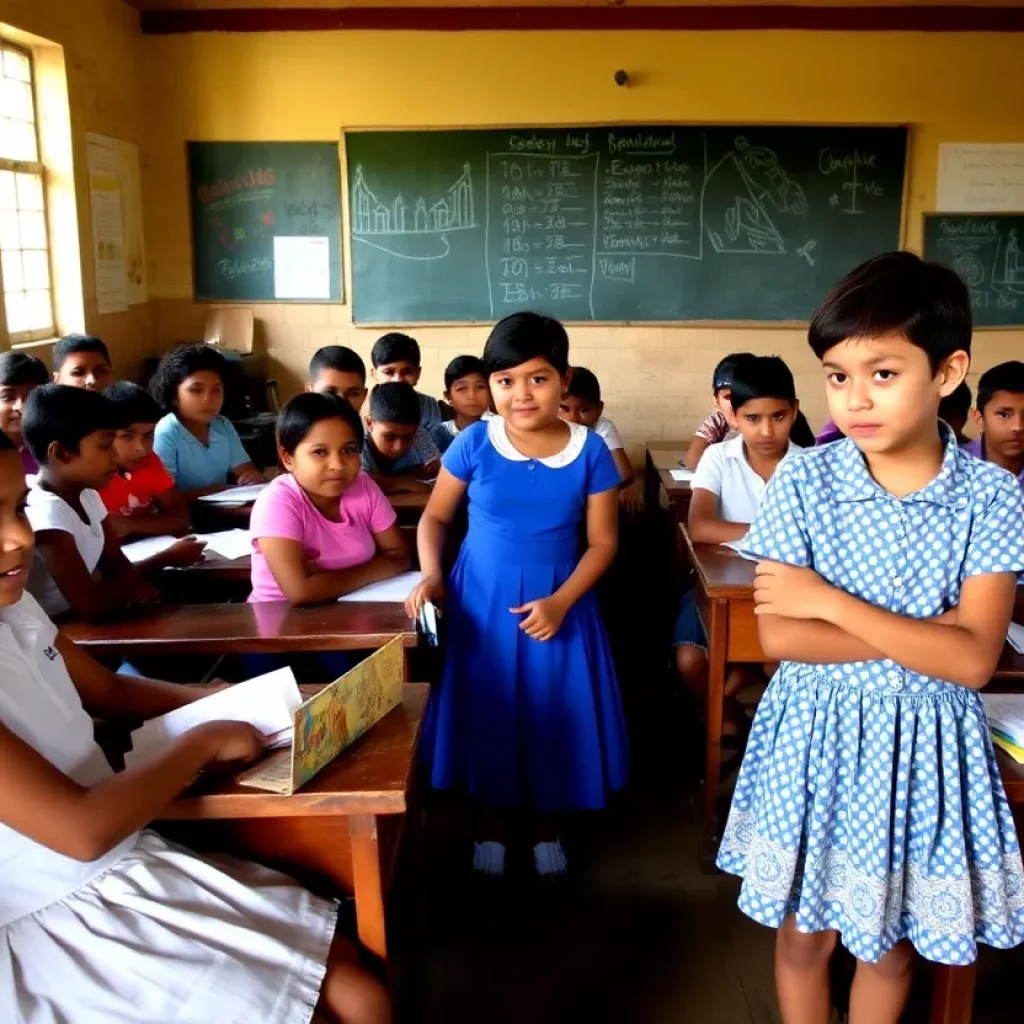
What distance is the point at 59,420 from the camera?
1971 mm

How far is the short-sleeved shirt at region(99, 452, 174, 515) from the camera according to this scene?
273 centimetres

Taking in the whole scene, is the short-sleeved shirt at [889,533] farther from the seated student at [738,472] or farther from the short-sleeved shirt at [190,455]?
the short-sleeved shirt at [190,455]

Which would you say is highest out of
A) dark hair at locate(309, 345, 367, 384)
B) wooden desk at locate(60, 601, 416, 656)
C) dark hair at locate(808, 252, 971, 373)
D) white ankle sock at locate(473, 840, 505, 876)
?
dark hair at locate(808, 252, 971, 373)

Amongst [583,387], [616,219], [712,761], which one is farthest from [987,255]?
[712,761]

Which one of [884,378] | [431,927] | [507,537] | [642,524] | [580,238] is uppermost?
[580,238]

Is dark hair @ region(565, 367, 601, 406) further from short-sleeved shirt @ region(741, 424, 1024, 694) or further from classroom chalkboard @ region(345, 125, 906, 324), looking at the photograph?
short-sleeved shirt @ region(741, 424, 1024, 694)

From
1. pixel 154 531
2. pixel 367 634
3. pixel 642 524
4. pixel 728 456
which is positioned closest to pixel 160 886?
pixel 367 634

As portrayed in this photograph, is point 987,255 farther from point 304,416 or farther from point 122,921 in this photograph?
point 122,921

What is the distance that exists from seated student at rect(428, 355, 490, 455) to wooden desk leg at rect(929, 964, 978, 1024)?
270cm

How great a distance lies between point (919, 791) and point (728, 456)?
1393mm

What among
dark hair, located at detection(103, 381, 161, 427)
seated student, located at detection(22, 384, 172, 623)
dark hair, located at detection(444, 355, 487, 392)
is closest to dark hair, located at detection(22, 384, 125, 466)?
seated student, located at detection(22, 384, 172, 623)

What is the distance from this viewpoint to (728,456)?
8.32ft

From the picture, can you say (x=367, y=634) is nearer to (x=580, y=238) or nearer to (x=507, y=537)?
(x=507, y=537)

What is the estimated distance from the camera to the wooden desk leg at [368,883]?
122cm
